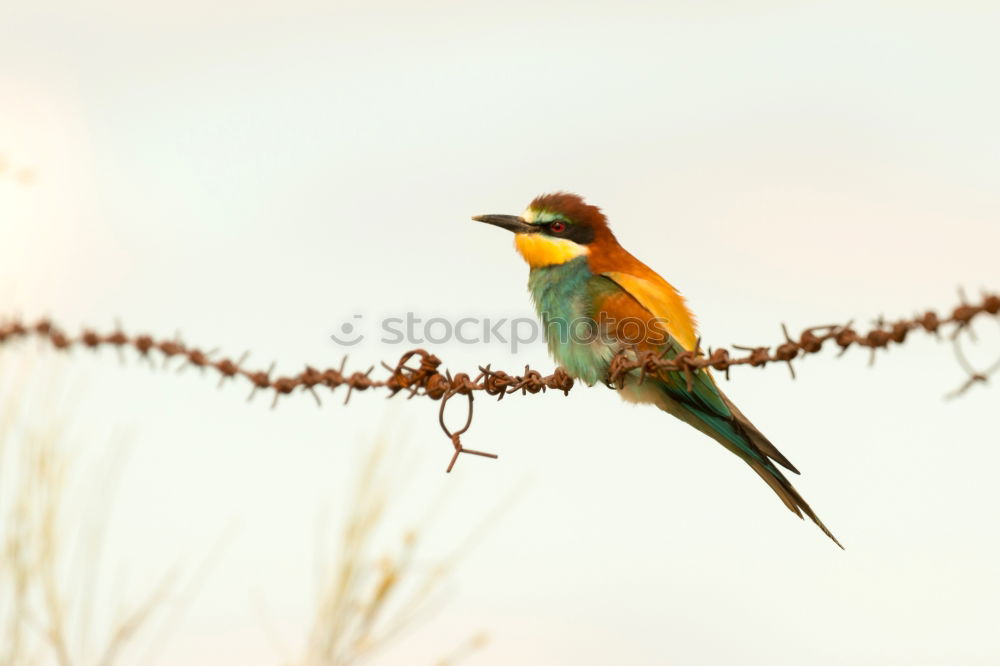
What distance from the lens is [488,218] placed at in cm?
433

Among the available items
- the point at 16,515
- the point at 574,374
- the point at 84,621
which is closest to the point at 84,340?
the point at 16,515

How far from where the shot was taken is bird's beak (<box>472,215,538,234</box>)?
4.28 metres

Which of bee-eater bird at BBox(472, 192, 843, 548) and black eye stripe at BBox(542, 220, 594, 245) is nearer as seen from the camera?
bee-eater bird at BBox(472, 192, 843, 548)

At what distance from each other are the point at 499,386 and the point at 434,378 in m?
0.17

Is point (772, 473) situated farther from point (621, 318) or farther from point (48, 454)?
point (48, 454)

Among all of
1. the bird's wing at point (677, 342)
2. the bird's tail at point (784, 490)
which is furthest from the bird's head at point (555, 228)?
the bird's tail at point (784, 490)

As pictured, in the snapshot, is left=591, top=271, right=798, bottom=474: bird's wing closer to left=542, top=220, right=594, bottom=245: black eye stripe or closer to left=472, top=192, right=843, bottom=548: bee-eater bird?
left=472, top=192, right=843, bottom=548: bee-eater bird

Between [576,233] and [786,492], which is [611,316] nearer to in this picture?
[576,233]

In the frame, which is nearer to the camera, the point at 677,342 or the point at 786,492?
the point at 786,492

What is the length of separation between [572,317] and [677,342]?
383 mm

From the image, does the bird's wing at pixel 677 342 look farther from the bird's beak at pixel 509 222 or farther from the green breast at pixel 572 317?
the bird's beak at pixel 509 222

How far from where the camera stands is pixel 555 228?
4.24 meters

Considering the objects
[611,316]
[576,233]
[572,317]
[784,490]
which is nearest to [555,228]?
[576,233]

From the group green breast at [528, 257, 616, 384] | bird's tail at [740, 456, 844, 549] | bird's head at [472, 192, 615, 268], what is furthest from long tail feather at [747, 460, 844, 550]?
bird's head at [472, 192, 615, 268]
